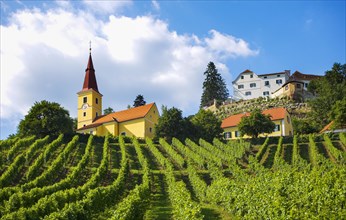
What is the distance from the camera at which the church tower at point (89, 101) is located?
66062 mm

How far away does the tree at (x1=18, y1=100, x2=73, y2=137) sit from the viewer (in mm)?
50750

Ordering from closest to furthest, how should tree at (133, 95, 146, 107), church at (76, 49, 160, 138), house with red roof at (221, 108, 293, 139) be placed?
1. house with red roof at (221, 108, 293, 139)
2. church at (76, 49, 160, 138)
3. tree at (133, 95, 146, 107)

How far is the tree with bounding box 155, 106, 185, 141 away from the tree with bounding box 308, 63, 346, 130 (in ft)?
71.1

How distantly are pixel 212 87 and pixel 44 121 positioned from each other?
52173 millimetres

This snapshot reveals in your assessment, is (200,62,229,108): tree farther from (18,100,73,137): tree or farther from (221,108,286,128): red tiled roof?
(18,100,73,137): tree

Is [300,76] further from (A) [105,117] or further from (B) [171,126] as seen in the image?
(A) [105,117]

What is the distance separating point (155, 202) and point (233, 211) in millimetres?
7196

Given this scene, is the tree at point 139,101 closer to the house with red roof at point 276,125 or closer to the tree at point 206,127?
the house with red roof at point 276,125

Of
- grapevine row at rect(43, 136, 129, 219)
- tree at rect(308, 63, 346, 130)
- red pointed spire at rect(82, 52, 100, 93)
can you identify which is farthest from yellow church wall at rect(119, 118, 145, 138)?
grapevine row at rect(43, 136, 129, 219)

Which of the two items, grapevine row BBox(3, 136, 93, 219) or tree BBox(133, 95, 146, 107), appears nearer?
grapevine row BBox(3, 136, 93, 219)

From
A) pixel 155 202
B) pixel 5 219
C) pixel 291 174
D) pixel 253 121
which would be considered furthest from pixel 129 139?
pixel 5 219

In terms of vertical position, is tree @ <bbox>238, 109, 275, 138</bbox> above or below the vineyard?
above

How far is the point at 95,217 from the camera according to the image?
21141 millimetres

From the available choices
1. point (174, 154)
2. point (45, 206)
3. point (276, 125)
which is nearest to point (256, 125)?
point (276, 125)
